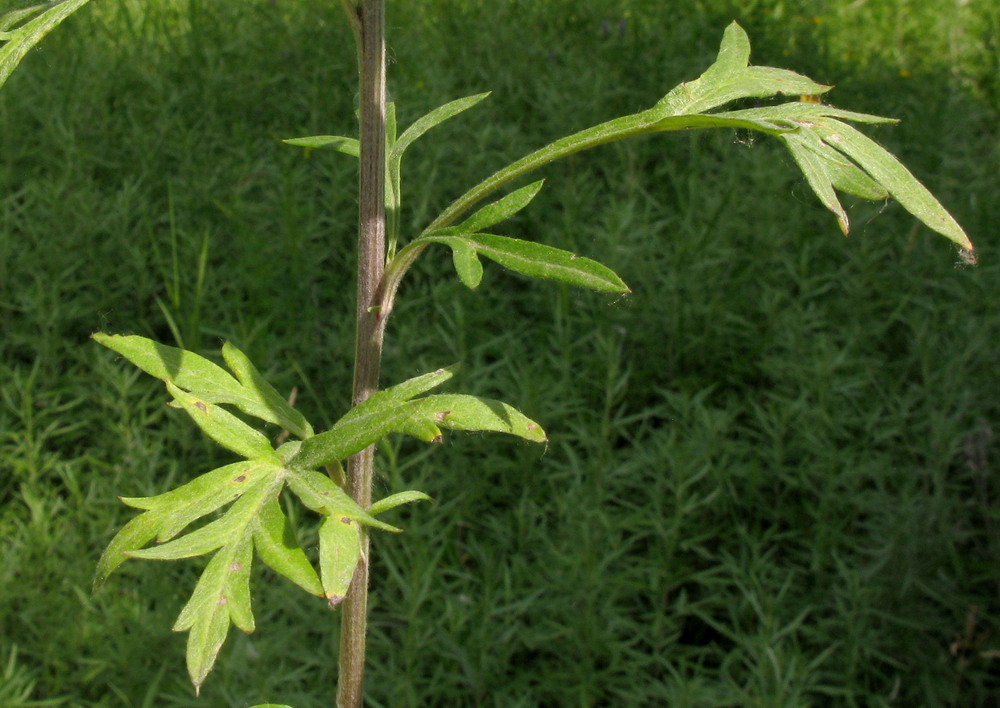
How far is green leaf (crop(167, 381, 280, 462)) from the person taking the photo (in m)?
0.97

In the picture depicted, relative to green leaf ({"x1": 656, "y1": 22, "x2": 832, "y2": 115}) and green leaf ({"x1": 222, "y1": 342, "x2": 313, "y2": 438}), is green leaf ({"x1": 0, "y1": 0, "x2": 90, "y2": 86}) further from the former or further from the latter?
green leaf ({"x1": 656, "y1": 22, "x2": 832, "y2": 115})

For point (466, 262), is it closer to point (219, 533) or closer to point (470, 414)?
point (470, 414)

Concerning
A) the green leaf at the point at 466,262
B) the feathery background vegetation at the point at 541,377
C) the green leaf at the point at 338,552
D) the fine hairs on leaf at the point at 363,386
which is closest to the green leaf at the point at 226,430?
the fine hairs on leaf at the point at 363,386

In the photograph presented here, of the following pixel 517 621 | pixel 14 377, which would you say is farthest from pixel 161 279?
pixel 517 621

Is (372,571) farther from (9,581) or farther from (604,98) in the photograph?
(604,98)

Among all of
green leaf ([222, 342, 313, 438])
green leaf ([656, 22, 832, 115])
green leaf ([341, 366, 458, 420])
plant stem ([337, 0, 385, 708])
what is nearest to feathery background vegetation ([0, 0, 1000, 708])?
plant stem ([337, 0, 385, 708])

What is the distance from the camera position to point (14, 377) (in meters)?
2.50

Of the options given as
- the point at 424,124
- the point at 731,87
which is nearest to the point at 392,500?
the point at 424,124

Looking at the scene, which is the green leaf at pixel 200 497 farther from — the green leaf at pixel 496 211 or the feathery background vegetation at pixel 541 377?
the feathery background vegetation at pixel 541 377

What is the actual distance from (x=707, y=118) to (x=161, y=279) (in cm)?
244

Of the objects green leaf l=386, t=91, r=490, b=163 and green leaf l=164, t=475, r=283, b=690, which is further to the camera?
green leaf l=386, t=91, r=490, b=163

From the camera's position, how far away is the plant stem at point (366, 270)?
0.97m

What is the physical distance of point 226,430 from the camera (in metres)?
0.98

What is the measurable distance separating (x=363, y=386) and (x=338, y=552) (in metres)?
0.18
